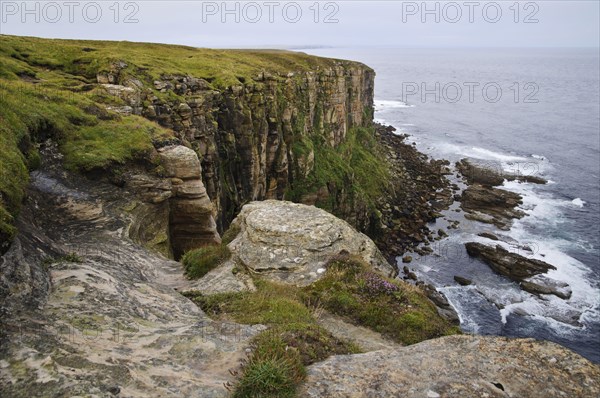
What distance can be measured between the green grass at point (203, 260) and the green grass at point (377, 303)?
14.7 feet

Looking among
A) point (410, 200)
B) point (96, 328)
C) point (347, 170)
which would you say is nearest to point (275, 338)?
point (96, 328)

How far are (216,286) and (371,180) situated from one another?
7190 cm

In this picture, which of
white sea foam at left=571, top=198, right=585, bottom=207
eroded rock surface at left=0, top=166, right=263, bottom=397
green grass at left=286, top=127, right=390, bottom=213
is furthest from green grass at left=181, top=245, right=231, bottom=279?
white sea foam at left=571, top=198, right=585, bottom=207

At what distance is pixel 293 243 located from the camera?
18484 millimetres

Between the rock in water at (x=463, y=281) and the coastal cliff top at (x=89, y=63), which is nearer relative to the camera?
the coastal cliff top at (x=89, y=63)

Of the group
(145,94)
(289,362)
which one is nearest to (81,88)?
(145,94)

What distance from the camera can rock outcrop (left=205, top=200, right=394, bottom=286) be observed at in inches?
676

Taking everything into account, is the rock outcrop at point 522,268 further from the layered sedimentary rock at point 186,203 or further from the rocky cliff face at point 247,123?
the layered sedimentary rock at point 186,203

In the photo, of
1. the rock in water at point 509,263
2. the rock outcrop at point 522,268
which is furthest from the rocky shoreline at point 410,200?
the rock outcrop at point 522,268

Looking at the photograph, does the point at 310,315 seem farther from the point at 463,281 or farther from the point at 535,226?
the point at 535,226

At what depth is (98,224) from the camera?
53.7 ft

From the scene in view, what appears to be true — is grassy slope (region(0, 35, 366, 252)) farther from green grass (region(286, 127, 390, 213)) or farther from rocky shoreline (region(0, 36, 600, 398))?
green grass (region(286, 127, 390, 213))

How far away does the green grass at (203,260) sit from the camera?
16.7 metres

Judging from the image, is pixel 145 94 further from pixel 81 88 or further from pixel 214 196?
pixel 214 196
